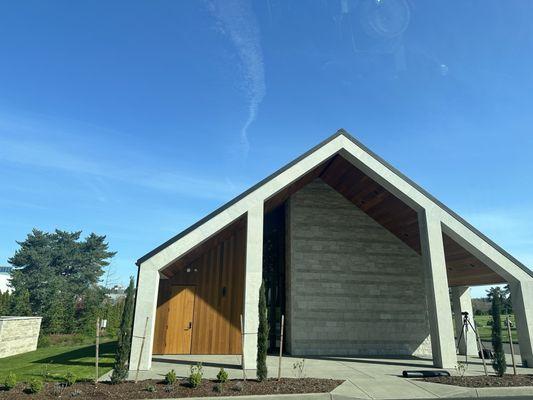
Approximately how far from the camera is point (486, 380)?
31.7 ft

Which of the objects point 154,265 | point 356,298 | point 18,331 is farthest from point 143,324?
point 18,331

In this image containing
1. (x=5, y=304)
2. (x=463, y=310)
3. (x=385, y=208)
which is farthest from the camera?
(x=5, y=304)

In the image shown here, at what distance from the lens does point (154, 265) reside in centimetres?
1116

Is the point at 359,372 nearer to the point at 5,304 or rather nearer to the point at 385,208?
the point at 385,208

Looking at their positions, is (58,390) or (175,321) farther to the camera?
(175,321)

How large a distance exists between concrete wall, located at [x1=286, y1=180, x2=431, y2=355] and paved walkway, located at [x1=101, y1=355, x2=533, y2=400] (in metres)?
1.51

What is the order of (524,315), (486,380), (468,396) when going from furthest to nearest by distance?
(524,315) < (486,380) < (468,396)

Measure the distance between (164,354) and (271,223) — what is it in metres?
8.07

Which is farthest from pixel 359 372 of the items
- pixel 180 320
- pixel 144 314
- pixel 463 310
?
pixel 463 310

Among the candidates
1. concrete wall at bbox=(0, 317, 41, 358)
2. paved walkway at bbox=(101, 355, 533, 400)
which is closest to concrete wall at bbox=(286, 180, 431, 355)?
paved walkway at bbox=(101, 355, 533, 400)

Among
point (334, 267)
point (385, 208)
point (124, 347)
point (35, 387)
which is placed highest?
point (385, 208)

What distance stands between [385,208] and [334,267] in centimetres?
378

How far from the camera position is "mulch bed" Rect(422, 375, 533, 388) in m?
9.21

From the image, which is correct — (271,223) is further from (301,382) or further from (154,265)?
(301,382)
